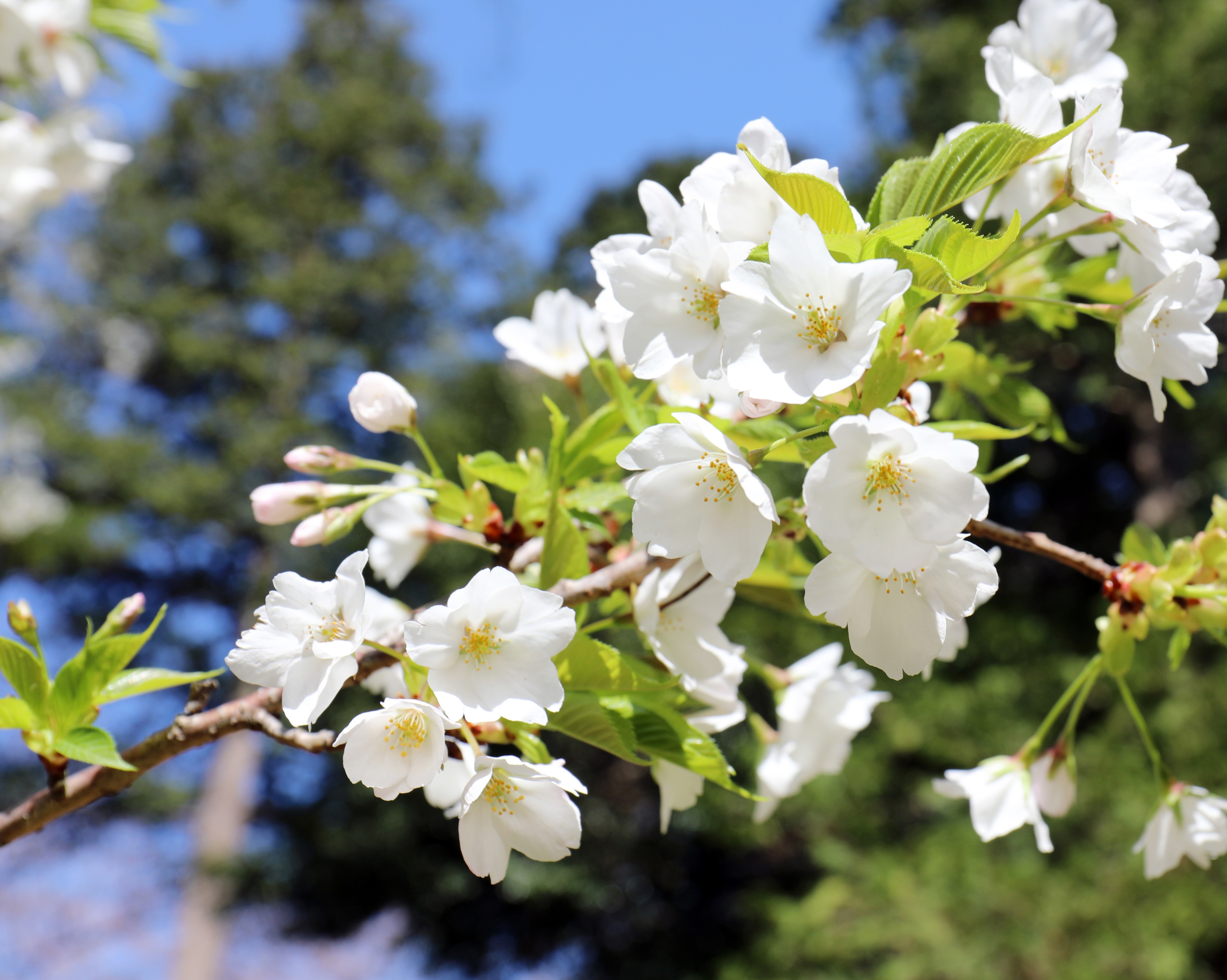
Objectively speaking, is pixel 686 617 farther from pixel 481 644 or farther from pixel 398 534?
pixel 398 534

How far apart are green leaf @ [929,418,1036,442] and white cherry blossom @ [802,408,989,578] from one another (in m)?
0.11

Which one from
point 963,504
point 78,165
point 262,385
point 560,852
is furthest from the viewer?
point 262,385

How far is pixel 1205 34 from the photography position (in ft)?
17.4

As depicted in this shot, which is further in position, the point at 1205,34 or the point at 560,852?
the point at 1205,34

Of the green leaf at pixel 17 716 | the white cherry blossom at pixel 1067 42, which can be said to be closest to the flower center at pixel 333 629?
the green leaf at pixel 17 716

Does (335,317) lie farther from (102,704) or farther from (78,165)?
(102,704)

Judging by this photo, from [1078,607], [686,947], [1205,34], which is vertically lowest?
[686,947]

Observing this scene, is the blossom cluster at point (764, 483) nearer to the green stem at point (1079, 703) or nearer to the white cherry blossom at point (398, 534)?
the green stem at point (1079, 703)

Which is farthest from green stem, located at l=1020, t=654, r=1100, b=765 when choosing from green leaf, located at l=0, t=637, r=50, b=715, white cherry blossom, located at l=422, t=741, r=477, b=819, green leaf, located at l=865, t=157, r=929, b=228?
green leaf, located at l=0, t=637, r=50, b=715

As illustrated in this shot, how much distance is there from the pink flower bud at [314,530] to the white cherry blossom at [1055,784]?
65 centimetres

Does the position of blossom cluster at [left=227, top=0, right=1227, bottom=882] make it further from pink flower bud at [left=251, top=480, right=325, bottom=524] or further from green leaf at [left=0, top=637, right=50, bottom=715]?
green leaf at [left=0, top=637, right=50, bottom=715]

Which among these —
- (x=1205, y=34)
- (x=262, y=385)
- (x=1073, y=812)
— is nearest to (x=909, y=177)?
(x=1073, y=812)

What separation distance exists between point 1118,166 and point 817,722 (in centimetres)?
55

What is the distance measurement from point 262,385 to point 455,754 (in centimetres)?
993
